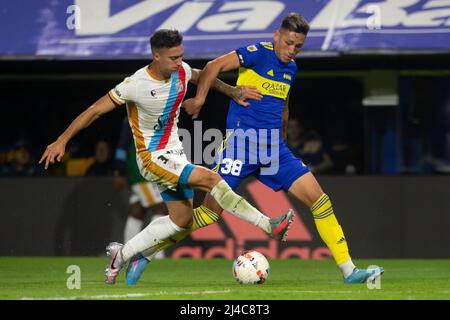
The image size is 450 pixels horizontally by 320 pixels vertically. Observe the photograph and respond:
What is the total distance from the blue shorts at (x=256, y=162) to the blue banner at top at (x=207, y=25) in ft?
12.2

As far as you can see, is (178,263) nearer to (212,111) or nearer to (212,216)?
(212,111)

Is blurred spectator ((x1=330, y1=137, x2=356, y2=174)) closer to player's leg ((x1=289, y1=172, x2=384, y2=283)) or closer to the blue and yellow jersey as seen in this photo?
the blue and yellow jersey

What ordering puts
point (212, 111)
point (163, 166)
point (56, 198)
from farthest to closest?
point (212, 111) → point (56, 198) → point (163, 166)

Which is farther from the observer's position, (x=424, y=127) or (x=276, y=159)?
(x=424, y=127)

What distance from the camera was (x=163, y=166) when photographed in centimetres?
973

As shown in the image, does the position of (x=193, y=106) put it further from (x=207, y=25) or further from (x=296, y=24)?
(x=207, y=25)

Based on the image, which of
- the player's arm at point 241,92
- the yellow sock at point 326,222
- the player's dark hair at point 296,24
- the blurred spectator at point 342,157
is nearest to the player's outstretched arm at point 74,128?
the player's arm at point 241,92

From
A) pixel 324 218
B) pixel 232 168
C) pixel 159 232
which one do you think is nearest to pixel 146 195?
pixel 232 168

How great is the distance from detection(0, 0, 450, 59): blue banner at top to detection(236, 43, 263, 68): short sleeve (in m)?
3.47

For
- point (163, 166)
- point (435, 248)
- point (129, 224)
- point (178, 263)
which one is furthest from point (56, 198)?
point (163, 166)

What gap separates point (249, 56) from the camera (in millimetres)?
10375

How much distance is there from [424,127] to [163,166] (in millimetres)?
6851

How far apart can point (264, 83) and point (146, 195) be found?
4852 mm

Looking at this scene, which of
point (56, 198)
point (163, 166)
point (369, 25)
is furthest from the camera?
point (56, 198)
